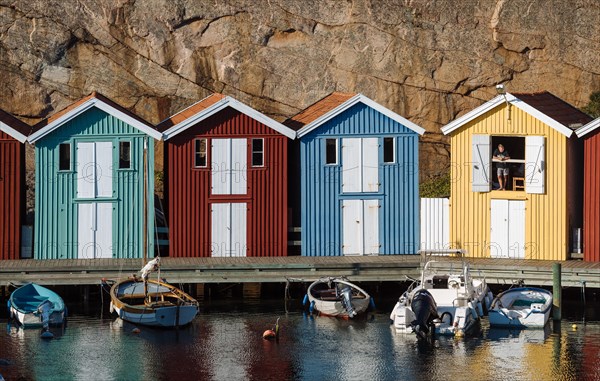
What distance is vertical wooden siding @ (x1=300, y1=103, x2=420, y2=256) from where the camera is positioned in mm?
54812

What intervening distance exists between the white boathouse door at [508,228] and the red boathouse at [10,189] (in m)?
15.0

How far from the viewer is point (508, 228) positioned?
54.6m

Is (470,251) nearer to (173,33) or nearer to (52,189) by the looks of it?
(52,189)

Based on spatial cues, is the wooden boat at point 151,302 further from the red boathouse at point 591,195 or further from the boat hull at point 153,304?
the red boathouse at point 591,195

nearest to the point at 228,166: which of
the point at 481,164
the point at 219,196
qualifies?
the point at 219,196

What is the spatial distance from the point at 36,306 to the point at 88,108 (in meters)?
7.03

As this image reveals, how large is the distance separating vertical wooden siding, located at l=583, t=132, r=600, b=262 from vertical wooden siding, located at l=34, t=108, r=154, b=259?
44.9 feet

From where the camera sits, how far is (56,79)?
236ft

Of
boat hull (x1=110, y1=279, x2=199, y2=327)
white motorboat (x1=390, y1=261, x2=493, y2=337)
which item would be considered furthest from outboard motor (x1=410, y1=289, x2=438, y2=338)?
boat hull (x1=110, y1=279, x2=199, y2=327)

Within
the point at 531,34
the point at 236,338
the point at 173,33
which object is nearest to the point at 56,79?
the point at 173,33

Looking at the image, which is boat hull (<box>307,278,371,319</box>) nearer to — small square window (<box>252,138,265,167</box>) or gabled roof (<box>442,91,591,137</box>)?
small square window (<box>252,138,265,167</box>)

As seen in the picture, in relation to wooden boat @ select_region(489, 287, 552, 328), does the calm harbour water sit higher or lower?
lower

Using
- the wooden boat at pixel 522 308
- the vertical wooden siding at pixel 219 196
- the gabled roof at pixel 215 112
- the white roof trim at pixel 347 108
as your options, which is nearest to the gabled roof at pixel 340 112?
the white roof trim at pixel 347 108

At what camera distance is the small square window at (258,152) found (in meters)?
54.7
